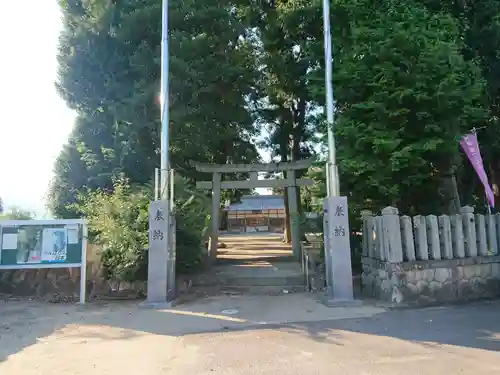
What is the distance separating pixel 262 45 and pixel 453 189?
855cm

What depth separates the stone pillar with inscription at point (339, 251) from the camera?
340 inches

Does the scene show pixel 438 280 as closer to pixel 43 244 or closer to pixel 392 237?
pixel 392 237

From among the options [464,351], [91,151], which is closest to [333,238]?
[464,351]

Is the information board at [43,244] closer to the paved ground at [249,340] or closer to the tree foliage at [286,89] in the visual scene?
the paved ground at [249,340]

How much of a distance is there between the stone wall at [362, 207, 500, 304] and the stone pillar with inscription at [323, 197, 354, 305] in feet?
2.37

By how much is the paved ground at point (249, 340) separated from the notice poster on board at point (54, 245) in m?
0.99

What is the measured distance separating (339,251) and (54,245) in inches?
222

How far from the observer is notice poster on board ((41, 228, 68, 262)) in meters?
9.21

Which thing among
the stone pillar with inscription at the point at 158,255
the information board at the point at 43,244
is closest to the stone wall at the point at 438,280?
the stone pillar with inscription at the point at 158,255

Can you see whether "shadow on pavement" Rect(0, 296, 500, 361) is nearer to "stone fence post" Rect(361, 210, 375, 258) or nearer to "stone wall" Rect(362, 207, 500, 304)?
"stone wall" Rect(362, 207, 500, 304)

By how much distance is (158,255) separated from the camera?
8891mm

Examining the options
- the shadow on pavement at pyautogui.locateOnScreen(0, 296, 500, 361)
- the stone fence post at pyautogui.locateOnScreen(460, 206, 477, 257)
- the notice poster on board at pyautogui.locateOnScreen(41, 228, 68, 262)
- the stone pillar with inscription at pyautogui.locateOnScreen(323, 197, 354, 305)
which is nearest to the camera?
the shadow on pavement at pyautogui.locateOnScreen(0, 296, 500, 361)

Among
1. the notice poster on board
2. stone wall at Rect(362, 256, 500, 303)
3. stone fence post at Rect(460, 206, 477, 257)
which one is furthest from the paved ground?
stone fence post at Rect(460, 206, 477, 257)

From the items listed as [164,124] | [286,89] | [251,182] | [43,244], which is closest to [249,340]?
[164,124]
